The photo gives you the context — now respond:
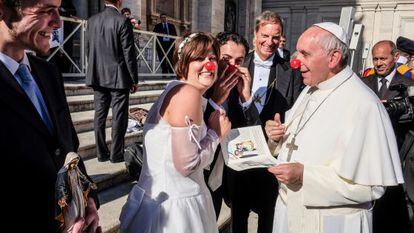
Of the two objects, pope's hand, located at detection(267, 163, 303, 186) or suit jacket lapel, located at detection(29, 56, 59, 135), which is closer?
suit jacket lapel, located at detection(29, 56, 59, 135)

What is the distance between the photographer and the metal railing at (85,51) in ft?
23.9

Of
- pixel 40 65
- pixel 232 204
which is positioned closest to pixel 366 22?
pixel 232 204

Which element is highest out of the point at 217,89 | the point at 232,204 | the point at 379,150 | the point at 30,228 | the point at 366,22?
the point at 366,22

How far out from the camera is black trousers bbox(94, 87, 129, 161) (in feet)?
14.4

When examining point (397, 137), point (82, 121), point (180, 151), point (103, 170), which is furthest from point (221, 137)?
point (82, 121)

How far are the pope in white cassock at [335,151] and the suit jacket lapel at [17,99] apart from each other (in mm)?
1272

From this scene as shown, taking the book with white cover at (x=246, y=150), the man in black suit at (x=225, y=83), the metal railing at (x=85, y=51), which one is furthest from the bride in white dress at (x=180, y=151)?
the metal railing at (x=85, y=51)

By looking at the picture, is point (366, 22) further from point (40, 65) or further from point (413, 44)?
point (40, 65)

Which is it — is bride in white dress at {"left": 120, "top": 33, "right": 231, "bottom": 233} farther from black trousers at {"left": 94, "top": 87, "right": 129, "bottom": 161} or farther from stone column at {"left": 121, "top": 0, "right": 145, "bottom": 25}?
stone column at {"left": 121, "top": 0, "right": 145, "bottom": 25}

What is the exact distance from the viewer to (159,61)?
10297 mm

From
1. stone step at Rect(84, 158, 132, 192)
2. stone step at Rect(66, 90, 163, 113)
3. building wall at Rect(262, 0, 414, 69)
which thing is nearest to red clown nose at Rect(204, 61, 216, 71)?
stone step at Rect(84, 158, 132, 192)

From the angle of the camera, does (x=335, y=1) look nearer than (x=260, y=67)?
No

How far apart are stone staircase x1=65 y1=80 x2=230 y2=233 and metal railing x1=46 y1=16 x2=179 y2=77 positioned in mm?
1288

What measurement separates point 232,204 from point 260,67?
3.98 feet
